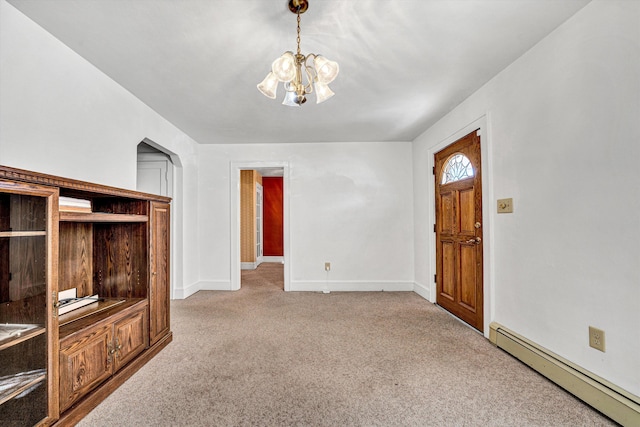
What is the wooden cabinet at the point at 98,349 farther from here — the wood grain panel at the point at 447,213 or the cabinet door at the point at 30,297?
the wood grain panel at the point at 447,213

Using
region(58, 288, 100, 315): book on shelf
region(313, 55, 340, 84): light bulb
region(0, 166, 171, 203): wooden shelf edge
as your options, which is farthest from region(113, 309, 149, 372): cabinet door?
region(313, 55, 340, 84): light bulb

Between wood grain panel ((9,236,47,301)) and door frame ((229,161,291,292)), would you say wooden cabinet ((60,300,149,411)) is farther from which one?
door frame ((229,161,291,292))

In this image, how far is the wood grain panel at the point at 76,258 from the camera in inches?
77.4

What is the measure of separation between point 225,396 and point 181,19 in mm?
2391

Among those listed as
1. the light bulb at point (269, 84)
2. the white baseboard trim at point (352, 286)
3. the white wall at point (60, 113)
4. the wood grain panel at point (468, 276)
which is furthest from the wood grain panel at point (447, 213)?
the white wall at point (60, 113)

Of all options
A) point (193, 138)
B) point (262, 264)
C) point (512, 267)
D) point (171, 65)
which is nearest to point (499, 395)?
point (512, 267)

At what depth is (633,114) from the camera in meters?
1.45

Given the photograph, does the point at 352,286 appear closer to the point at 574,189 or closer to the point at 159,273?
the point at 159,273

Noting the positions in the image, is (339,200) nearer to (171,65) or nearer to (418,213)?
(418,213)

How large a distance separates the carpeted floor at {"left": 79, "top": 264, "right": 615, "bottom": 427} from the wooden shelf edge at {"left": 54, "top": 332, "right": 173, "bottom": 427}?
39mm

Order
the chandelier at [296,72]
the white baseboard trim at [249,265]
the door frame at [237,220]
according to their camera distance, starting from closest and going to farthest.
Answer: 1. the chandelier at [296,72]
2. the door frame at [237,220]
3. the white baseboard trim at [249,265]

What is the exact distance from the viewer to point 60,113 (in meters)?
1.95

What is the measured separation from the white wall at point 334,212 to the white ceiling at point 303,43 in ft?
4.57

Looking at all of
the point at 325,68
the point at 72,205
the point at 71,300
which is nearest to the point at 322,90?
the point at 325,68
